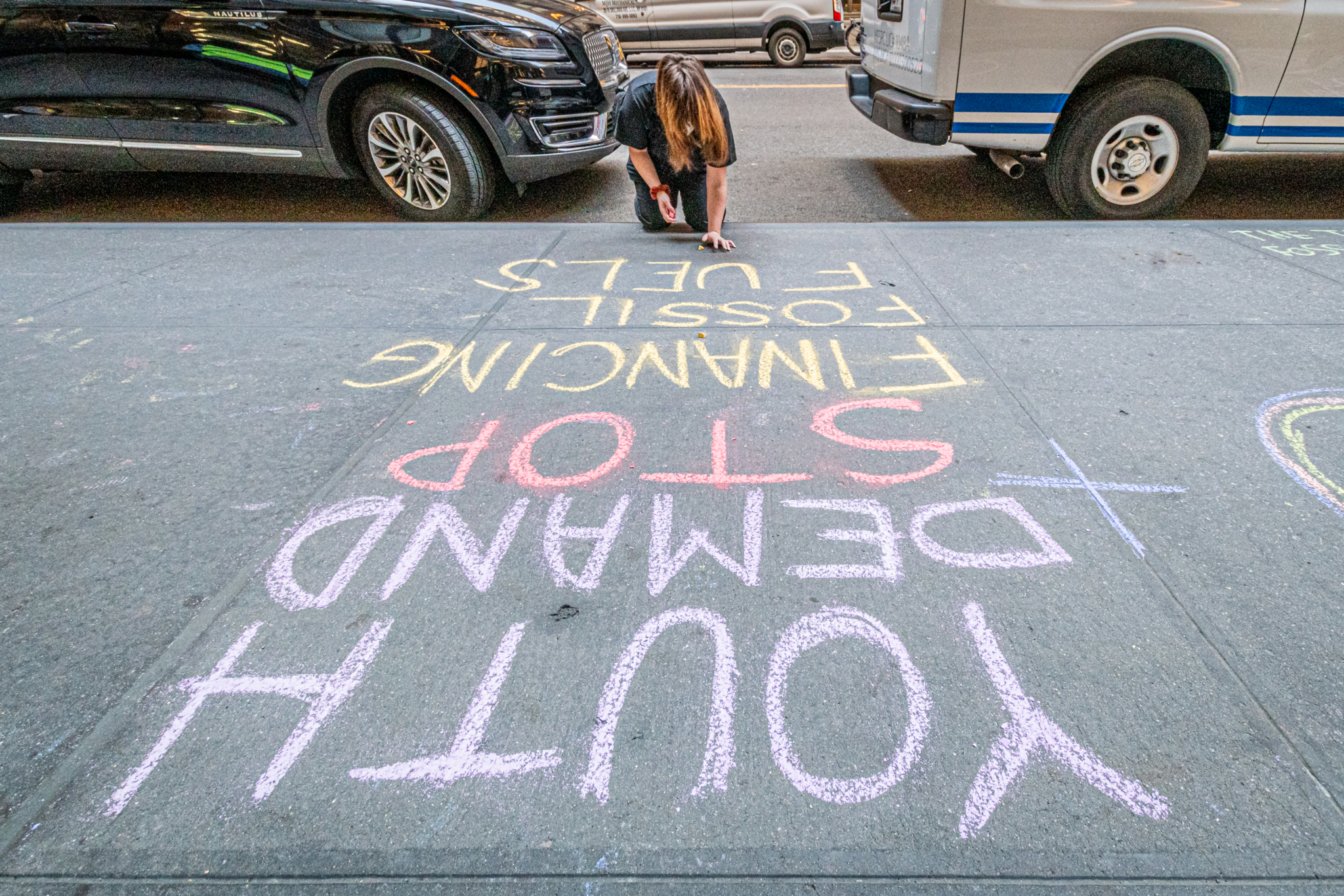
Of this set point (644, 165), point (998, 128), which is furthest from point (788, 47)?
point (644, 165)

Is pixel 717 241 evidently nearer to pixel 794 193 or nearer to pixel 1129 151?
pixel 794 193

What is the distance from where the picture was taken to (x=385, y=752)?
154 cm

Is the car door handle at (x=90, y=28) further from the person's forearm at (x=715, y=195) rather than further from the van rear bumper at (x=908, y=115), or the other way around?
the van rear bumper at (x=908, y=115)

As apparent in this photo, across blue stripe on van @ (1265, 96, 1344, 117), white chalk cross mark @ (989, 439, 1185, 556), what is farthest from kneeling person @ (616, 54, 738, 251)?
blue stripe on van @ (1265, 96, 1344, 117)

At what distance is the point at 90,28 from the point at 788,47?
32.2 ft

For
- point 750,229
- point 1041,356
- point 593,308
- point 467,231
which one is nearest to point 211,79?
point 467,231

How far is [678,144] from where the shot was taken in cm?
416

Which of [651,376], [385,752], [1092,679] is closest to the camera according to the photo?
[385,752]

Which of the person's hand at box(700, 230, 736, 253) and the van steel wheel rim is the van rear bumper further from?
the person's hand at box(700, 230, 736, 253)

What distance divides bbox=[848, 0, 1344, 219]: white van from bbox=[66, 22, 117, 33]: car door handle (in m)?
5.05

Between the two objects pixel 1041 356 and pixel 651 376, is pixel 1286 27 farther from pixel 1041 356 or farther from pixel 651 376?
pixel 651 376

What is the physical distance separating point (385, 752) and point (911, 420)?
194cm

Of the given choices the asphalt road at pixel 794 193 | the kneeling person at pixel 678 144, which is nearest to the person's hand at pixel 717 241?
the kneeling person at pixel 678 144

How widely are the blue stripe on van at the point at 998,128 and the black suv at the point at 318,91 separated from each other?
7.71 ft
